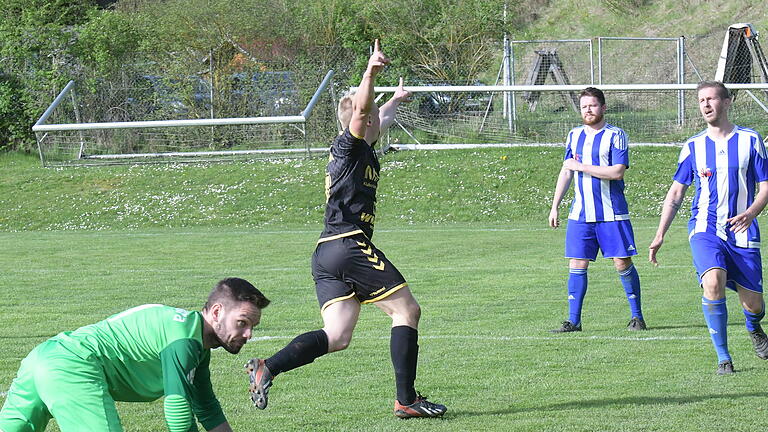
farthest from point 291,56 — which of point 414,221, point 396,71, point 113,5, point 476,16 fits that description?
Answer: point 414,221

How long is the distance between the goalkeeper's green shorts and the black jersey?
2200 millimetres

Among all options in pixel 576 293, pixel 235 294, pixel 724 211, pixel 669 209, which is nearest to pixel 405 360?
pixel 235 294

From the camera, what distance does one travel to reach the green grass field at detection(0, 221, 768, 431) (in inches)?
240

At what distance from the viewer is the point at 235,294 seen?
4.31m

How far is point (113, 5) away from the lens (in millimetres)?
36875

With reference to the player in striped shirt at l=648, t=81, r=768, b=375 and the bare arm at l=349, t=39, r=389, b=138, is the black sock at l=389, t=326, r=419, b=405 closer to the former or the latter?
the bare arm at l=349, t=39, r=389, b=138

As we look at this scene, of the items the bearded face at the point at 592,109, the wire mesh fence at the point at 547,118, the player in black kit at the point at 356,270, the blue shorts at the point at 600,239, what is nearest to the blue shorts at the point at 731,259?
the blue shorts at the point at 600,239

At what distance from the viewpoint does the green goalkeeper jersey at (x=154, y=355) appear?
418 cm

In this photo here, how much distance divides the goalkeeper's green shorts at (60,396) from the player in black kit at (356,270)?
1.82 metres

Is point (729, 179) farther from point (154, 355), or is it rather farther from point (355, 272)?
point (154, 355)

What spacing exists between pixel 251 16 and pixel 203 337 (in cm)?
2745

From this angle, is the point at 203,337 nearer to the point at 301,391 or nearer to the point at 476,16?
the point at 301,391

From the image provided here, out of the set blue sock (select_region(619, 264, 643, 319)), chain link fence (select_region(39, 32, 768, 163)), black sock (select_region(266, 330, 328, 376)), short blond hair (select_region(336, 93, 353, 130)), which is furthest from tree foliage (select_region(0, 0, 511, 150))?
black sock (select_region(266, 330, 328, 376))

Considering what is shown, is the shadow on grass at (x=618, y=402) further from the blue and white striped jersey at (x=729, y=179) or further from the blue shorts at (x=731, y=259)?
the blue and white striped jersey at (x=729, y=179)
